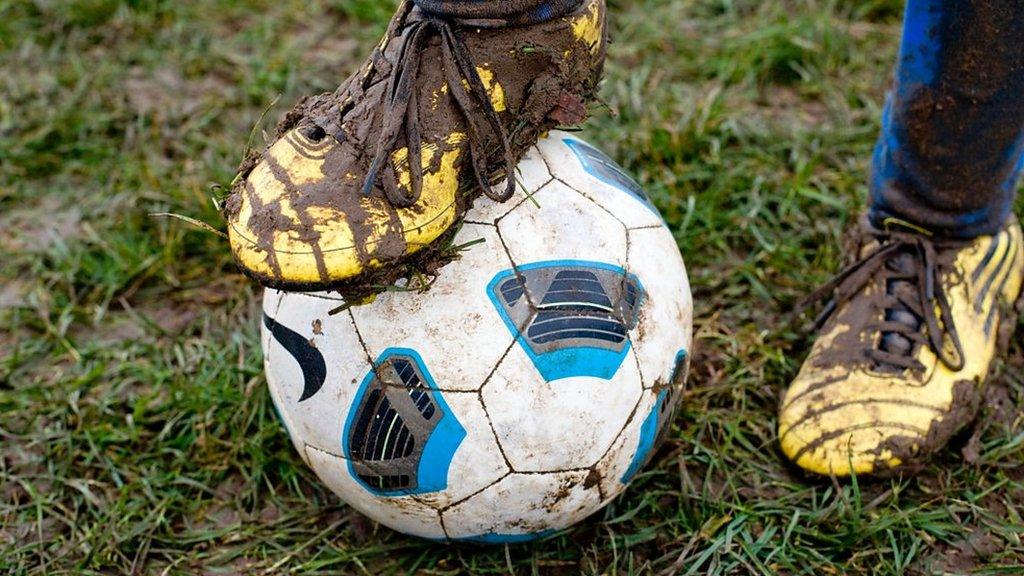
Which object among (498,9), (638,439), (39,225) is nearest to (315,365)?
(638,439)

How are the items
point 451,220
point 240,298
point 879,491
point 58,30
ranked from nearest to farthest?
1. point 451,220
2. point 879,491
3. point 240,298
4. point 58,30

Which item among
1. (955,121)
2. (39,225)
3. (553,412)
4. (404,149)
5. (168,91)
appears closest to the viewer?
(404,149)

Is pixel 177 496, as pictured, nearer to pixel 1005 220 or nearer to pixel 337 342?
pixel 337 342

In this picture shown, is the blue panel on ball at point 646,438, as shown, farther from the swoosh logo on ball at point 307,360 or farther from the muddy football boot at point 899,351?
the swoosh logo on ball at point 307,360

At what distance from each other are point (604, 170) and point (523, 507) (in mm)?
687

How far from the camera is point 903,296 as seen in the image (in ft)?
8.18

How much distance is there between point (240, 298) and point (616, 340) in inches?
54.3

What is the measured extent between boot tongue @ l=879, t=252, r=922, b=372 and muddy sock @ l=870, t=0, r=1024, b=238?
0.10 m

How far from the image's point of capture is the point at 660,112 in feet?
11.3

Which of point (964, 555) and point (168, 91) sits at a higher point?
point (168, 91)

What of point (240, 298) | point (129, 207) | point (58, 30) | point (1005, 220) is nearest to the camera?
point (1005, 220)

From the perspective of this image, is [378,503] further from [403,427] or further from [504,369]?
[504,369]

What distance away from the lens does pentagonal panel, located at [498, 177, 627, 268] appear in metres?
1.94

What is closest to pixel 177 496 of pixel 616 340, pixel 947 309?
pixel 616 340
